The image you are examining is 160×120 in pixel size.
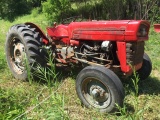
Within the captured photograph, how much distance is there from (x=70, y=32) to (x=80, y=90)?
122cm

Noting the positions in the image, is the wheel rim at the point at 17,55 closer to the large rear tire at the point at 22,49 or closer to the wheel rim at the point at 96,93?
the large rear tire at the point at 22,49

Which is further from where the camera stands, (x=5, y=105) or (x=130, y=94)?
(x=130, y=94)

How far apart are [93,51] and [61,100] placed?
1535 millimetres

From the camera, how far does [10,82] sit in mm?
5086

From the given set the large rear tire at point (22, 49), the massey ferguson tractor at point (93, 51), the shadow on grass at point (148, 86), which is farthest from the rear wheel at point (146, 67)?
the large rear tire at point (22, 49)

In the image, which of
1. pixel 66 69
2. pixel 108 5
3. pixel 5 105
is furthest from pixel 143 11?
pixel 5 105

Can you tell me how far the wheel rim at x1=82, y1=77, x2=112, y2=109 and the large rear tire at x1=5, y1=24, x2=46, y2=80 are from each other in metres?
1.15

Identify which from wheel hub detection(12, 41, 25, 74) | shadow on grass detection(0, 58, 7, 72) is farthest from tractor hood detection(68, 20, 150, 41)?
shadow on grass detection(0, 58, 7, 72)

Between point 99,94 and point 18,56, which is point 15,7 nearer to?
point 18,56

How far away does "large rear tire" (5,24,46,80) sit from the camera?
4.68 m

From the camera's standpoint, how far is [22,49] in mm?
4996

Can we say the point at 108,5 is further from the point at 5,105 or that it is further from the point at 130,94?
the point at 5,105

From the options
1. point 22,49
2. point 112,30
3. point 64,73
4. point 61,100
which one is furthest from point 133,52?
point 22,49

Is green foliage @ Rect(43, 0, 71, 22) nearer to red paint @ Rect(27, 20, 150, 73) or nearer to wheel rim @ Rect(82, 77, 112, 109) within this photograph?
red paint @ Rect(27, 20, 150, 73)
